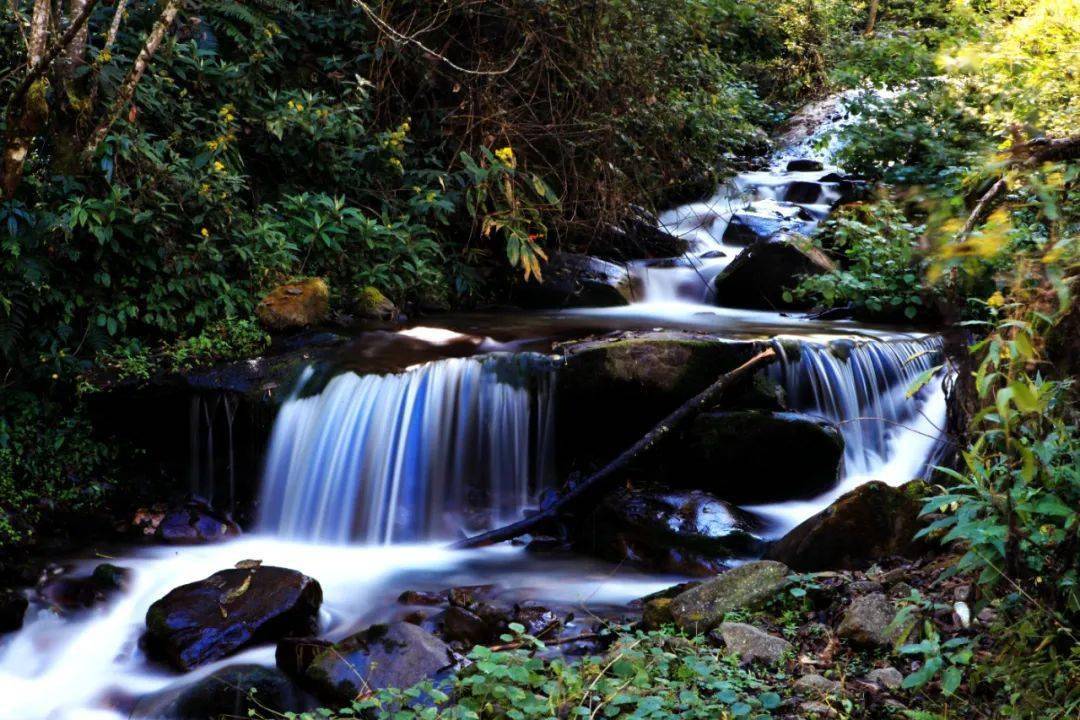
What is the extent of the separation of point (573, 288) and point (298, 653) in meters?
5.84

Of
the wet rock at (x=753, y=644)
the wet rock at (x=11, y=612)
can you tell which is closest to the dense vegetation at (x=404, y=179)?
the wet rock at (x=753, y=644)

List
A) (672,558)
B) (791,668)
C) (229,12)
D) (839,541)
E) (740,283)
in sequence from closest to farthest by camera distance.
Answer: (791,668) < (839,541) < (672,558) < (229,12) < (740,283)

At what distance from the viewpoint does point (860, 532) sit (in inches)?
189

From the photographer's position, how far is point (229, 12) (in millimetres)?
8570

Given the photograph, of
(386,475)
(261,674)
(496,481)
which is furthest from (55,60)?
(261,674)

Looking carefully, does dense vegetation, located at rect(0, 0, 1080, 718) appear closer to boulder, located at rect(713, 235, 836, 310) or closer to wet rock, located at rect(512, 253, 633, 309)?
wet rock, located at rect(512, 253, 633, 309)

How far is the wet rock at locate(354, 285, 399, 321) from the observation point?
8297 millimetres

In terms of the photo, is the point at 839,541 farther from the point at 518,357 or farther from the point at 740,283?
the point at 740,283

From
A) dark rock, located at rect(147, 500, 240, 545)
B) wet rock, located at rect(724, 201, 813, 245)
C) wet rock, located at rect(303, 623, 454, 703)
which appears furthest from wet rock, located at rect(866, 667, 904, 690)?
wet rock, located at rect(724, 201, 813, 245)

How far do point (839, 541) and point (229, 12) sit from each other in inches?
282

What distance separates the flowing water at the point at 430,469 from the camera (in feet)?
17.4

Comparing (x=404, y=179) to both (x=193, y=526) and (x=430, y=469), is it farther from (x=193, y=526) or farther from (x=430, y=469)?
(x=193, y=526)

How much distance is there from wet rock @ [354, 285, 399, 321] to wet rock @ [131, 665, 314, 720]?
4269 millimetres

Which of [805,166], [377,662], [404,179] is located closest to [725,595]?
[377,662]
